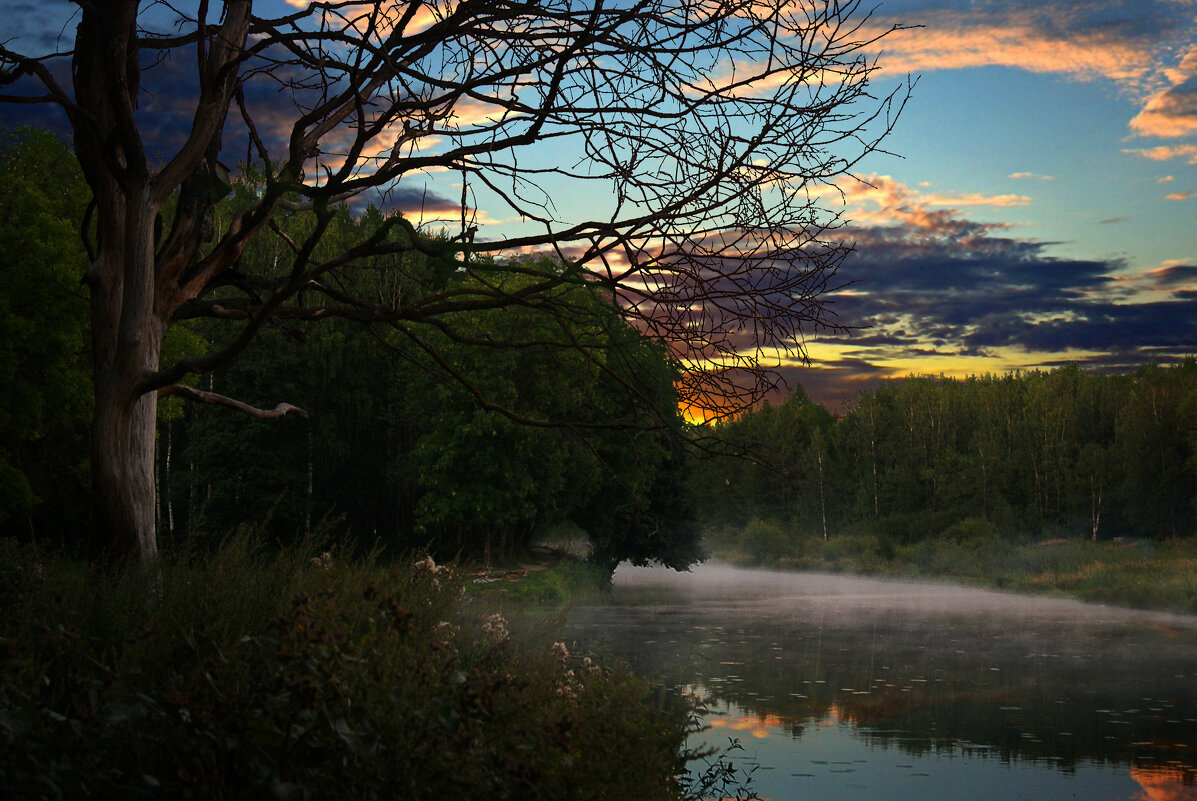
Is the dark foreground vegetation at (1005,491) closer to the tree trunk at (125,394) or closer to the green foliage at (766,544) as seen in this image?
the green foliage at (766,544)

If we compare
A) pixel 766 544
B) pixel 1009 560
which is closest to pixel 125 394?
pixel 1009 560

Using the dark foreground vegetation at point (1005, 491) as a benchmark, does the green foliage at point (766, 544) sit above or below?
below

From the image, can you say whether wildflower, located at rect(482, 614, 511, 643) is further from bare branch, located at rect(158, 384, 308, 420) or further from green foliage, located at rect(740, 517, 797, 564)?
green foliage, located at rect(740, 517, 797, 564)

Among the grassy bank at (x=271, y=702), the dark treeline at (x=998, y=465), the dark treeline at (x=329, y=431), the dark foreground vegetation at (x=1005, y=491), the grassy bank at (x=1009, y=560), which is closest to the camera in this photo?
the grassy bank at (x=271, y=702)

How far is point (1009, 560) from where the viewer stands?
5681cm

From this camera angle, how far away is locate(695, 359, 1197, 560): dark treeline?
211ft

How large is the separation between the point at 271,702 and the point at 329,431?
139 feet

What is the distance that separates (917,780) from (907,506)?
69.3 meters

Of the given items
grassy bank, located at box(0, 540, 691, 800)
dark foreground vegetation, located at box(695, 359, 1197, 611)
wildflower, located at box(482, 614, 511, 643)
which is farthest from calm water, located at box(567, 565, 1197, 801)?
dark foreground vegetation, located at box(695, 359, 1197, 611)

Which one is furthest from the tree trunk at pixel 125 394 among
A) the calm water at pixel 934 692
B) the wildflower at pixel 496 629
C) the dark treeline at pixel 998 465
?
the dark treeline at pixel 998 465

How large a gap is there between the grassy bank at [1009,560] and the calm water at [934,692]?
2.38m

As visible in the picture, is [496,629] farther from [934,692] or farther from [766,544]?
[766,544]

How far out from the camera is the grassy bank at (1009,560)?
42.0 metres

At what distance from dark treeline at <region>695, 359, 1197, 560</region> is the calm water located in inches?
745
